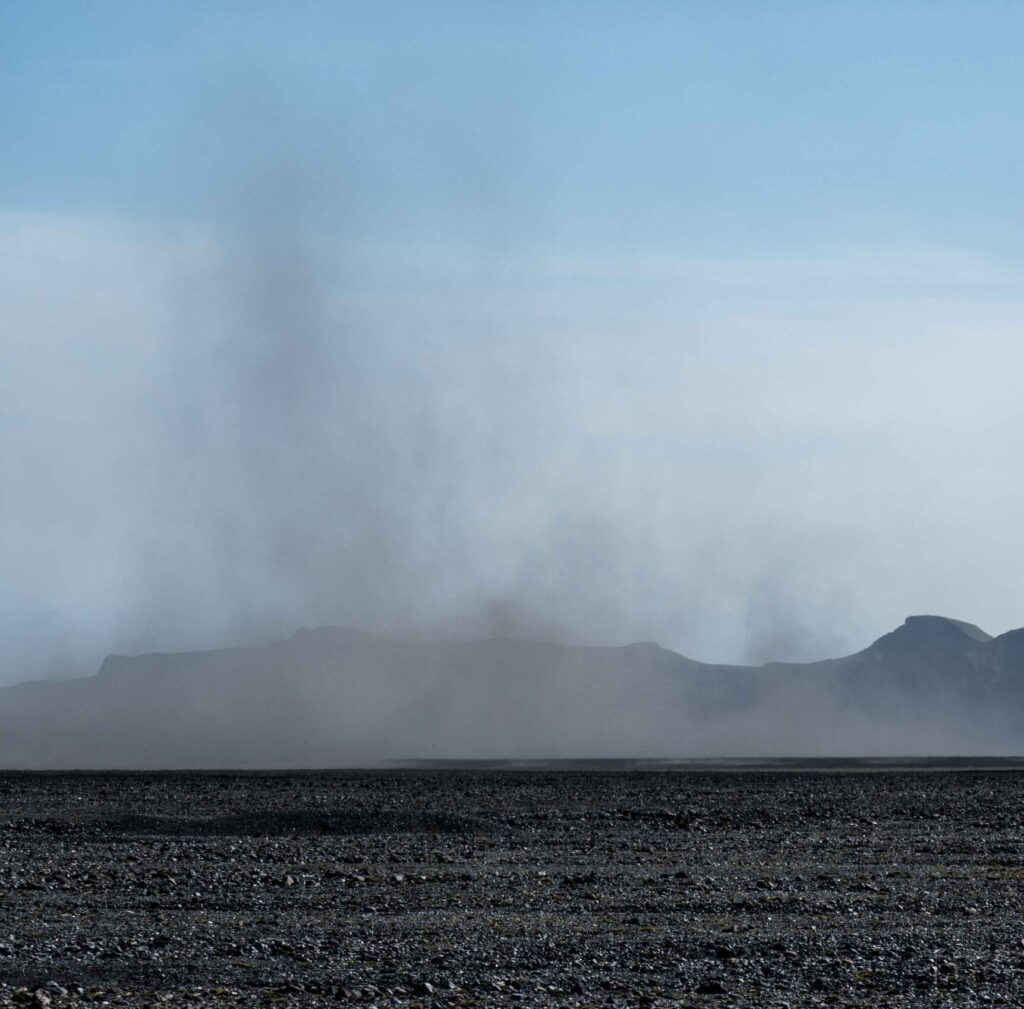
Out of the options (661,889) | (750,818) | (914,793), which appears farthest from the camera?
(914,793)

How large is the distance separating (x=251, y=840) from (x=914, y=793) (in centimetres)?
2291

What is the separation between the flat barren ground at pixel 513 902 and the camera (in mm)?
14406

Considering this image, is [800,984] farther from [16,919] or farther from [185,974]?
[16,919]

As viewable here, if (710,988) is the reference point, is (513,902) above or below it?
below

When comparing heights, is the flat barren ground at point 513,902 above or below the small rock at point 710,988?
below

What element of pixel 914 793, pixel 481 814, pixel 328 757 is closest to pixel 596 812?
pixel 481 814

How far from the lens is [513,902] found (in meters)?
20.6

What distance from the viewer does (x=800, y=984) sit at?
47.2 feet

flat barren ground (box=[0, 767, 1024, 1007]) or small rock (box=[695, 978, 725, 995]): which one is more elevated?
small rock (box=[695, 978, 725, 995])

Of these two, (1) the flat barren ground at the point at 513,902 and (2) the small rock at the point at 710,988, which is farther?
(1) the flat barren ground at the point at 513,902

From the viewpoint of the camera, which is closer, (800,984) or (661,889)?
(800,984)

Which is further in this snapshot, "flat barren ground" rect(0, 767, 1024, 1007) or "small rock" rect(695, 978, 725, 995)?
"flat barren ground" rect(0, 767, 1024, 1007)

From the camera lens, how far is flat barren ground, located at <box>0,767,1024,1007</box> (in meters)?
14.4

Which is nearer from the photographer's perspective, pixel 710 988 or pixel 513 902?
pixel 710 988
